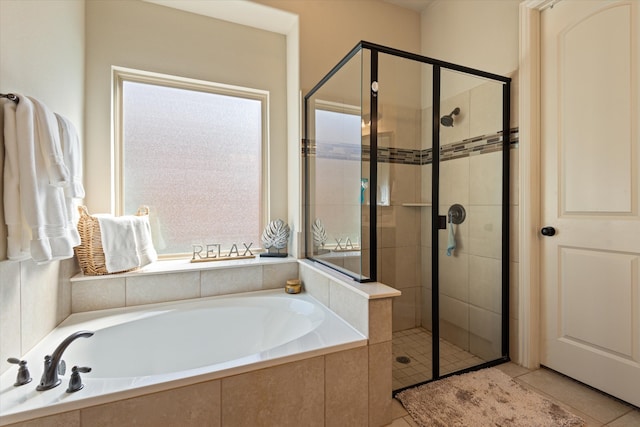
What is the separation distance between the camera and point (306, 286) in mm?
2117

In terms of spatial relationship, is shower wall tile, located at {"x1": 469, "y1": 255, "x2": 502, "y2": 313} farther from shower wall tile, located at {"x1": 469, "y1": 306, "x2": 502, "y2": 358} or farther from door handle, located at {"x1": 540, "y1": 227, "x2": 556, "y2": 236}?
door handle, located at {"x1": 540, "y1": 227, "x2": 556, "y2": 236}

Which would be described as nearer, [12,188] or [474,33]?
[12,188]

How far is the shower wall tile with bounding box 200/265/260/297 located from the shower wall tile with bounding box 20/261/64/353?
0.73 metres

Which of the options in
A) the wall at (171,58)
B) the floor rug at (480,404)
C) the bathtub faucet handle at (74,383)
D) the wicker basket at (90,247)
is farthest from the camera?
the wall at (171,58)

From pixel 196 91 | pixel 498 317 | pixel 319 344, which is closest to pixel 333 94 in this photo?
pixel 196 91

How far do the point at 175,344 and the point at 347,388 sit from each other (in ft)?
3.35

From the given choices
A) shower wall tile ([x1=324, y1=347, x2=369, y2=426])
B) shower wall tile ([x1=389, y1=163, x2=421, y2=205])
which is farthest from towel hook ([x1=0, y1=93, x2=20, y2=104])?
shower wall tile ([x1=389, y1=163, x2=421, y2=205])

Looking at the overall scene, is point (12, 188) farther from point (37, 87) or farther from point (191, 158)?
point (191, 158)

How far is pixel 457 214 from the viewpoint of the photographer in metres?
2.06

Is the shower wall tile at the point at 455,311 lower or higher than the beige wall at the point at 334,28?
lower

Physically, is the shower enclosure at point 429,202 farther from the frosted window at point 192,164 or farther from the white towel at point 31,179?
the white towel at point 31,179

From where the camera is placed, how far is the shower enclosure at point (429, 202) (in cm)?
187

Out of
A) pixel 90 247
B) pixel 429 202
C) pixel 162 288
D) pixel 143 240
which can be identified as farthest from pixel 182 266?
pixel 429 202

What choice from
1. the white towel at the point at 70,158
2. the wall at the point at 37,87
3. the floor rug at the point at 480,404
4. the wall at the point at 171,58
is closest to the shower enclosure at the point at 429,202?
the floor rug at the point at 480,404
